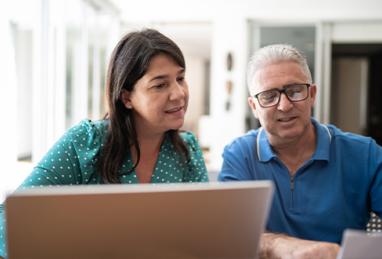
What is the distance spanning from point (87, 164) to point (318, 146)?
0.74m

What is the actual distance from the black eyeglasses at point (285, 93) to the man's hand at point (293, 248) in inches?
15.9

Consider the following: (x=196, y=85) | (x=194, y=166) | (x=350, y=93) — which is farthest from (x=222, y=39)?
(x=196, y=85)

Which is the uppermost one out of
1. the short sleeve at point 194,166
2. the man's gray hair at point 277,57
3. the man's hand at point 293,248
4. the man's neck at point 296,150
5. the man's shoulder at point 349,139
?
the man's gray hair at point 277,57

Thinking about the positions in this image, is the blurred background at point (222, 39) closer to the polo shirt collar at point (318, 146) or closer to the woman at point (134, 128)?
the woman at point (134, 128)

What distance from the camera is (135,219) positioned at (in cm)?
66

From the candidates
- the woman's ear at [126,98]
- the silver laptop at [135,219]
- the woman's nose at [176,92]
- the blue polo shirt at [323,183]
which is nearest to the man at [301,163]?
the blue polo shirt at [323,183]

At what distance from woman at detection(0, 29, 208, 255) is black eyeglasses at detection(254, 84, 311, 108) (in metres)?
0.26

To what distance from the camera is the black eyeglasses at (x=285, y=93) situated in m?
1.23

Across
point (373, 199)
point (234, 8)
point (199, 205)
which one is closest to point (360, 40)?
point (234, 8)

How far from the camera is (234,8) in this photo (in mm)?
5477

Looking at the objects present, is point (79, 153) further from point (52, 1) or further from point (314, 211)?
point (52, 1)

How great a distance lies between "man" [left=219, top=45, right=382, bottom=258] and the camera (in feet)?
4.00

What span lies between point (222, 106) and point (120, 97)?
4.32m

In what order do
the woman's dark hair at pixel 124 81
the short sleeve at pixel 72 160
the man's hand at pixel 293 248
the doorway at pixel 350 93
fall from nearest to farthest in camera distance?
1. the man's hand at pixel 293 248
2. the short sleeve at pixel 72 160
3. the woman's dark hair at pixel 124 81
4. the doorway at pixel 350 93
